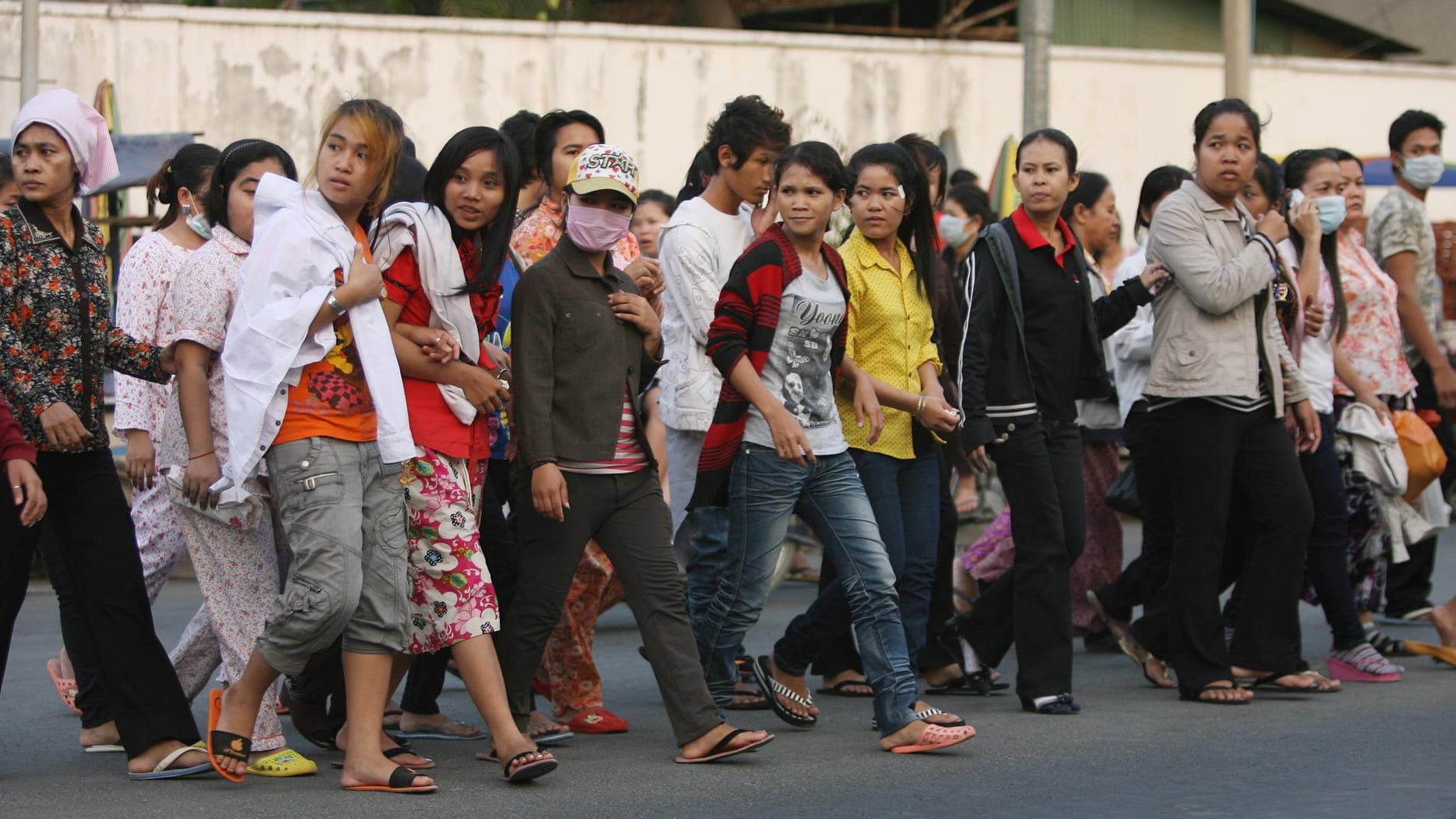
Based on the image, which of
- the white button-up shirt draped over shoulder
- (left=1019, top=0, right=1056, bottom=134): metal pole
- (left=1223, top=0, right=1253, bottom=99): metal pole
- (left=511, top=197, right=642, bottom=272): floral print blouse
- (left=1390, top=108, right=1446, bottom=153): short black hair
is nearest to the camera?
the white button-up shirt draped over shoulder

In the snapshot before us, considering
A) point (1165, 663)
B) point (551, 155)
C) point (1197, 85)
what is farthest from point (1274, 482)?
point (1197, 85)

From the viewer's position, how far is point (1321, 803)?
522 centimetres

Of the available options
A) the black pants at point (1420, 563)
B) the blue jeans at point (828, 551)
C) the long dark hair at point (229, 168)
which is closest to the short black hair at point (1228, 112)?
the blue jeans at point (828, 551)

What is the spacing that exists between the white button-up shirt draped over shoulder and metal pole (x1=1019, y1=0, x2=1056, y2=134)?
10030mm

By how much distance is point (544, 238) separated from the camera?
6633mm

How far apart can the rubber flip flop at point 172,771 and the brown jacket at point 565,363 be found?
1.29m

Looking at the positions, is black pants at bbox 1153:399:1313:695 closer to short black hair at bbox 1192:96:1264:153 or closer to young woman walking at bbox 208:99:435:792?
short black hair at bbox 1192:96:1264:153

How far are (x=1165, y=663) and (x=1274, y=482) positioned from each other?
101 centimetres

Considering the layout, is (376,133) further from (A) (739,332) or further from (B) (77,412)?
(A) (739,332)

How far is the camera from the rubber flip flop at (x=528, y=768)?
5223 millimetres

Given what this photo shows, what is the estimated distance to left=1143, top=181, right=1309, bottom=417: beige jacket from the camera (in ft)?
22.1

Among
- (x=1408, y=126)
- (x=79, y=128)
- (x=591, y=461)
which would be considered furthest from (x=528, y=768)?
(x=1408, y=126)

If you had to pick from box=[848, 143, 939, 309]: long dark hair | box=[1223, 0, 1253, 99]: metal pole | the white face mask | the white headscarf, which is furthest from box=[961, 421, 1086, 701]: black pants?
box=[1223, 0, 1253, 99]: metal pole

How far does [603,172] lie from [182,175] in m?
1.53
